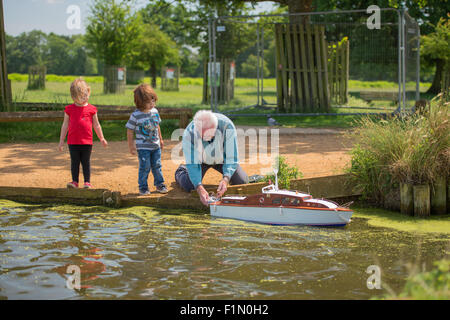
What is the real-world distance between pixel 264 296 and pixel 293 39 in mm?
14634

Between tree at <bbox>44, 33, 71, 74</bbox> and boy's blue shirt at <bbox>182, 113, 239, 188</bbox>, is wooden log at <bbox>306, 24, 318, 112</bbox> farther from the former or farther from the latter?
tree at <bbox>44, 33, 71, 74</bbox>

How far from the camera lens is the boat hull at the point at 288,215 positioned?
7.38 metres

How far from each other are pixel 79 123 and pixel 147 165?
1.13 metres

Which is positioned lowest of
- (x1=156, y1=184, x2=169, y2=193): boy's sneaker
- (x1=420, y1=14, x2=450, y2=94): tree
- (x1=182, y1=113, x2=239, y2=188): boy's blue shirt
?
(x1=156, y1=184, x2=169, y2=193): boy's sneaker

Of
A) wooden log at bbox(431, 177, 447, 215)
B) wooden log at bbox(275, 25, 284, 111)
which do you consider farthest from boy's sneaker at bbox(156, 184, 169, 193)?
wooden log at bbox(275, 25, 284, 111)

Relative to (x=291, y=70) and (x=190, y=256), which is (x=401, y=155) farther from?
(x=291, y=70)

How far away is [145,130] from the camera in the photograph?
840cm

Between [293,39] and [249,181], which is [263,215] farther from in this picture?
[293,39]

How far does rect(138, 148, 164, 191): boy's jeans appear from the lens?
855 cm

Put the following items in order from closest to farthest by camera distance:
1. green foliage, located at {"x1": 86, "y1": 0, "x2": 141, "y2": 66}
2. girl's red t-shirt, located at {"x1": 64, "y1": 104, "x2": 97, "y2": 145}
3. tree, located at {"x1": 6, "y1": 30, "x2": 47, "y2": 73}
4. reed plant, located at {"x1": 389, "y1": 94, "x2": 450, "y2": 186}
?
reed plant, located at {"x1": 389, "y1": 94, "x2": 450, "y2": 186}
girl's red t-shirt, located at {"x1": 64, "y1": 104, "x2": 97, "y2": 145}
green foliage, located at {"x1": 86, "y1": 0, "x2": 141, "y2": 66}
tree, located at {"x1": 6, "y1": 30, "x2": 47, "y2": 73}

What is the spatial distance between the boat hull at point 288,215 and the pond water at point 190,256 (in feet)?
0.33

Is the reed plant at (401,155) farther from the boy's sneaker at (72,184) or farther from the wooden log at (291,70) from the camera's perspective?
the wooden log at (291,70)

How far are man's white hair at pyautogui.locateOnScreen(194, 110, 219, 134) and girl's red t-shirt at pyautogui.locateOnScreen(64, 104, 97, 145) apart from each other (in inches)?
65.1

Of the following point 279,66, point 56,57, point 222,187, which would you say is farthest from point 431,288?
point 56,57
